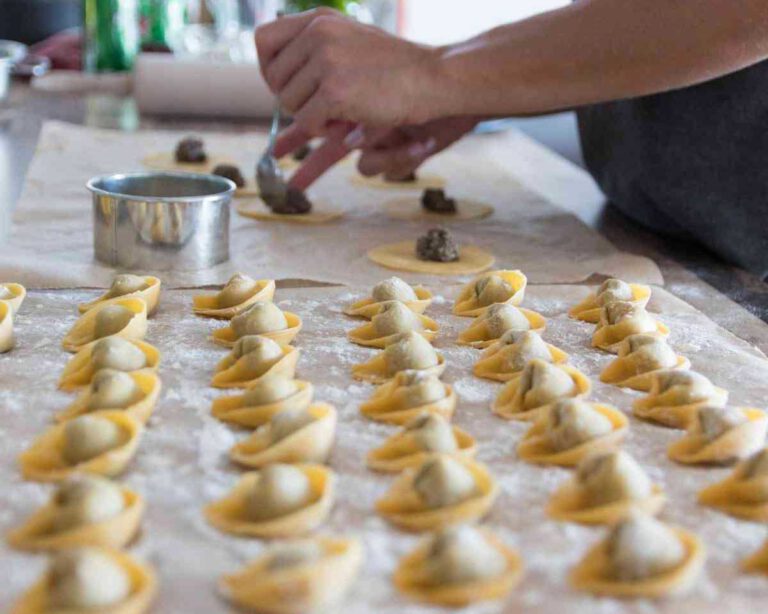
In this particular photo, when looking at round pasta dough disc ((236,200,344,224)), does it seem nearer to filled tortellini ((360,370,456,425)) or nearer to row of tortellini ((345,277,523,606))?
row of tortellini ((345,277,523,606))

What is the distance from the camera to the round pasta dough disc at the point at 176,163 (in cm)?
259

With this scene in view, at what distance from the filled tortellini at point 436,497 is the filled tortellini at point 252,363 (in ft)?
1.05

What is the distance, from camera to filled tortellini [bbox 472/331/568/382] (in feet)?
4.54

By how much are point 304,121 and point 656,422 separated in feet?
3.23

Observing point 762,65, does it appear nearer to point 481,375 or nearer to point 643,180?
point 643,180

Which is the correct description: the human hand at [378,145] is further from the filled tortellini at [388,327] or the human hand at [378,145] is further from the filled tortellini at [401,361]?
the filled tortellini at [401,361]

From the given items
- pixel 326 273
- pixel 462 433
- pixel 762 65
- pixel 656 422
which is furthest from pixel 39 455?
pixel 762 65

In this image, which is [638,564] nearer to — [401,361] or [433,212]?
[401,361]

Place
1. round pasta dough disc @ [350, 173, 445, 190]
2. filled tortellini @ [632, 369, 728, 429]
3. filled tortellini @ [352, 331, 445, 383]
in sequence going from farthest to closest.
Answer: round pasta dough disc @ [350, 173, 445, 190]
filled tortellini @ [352, 331, 445, 383]
filled tortellini @ [632, 369, 728, 429]

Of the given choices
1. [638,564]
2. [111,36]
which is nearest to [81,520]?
[638,564]

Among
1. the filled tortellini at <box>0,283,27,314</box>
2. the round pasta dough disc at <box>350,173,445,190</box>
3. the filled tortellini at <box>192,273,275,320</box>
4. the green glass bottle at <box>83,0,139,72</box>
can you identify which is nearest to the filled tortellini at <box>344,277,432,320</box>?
the filled tortellini at <box>192,273,275,320</box>

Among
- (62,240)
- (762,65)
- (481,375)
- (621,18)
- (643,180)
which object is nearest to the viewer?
(481,375)

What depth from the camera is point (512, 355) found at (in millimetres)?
1394

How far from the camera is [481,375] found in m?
1.40
